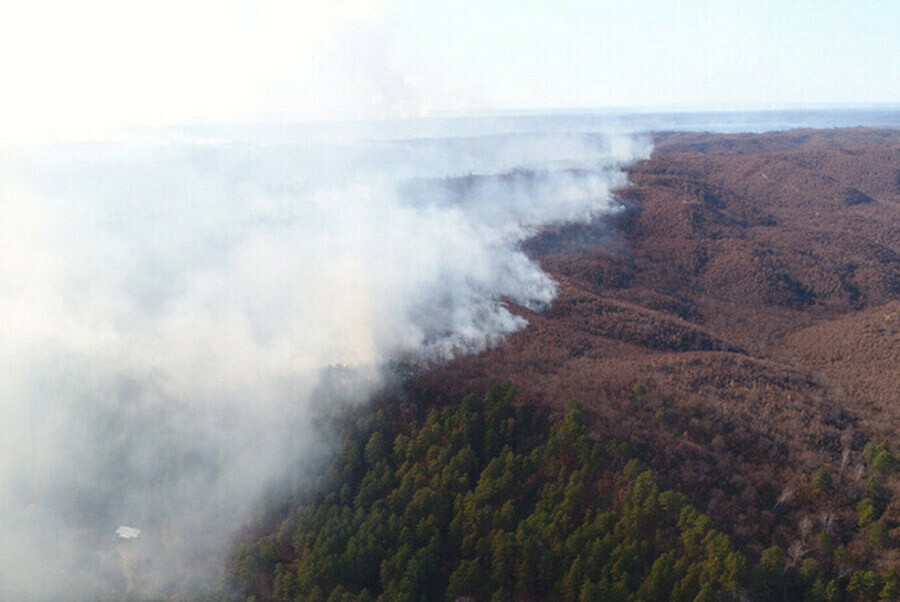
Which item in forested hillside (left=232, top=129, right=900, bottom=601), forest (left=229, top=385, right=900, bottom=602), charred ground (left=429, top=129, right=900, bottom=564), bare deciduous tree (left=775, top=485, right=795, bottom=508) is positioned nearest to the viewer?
forest (left=229, top=385, right=900, bottom=602)

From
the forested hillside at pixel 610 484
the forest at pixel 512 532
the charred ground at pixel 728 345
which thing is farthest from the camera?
the charred ground at pixel 728 345

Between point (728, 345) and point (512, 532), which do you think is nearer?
point (512, 532)

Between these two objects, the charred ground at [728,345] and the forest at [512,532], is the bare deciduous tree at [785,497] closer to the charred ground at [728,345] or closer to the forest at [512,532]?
the charred ground at [728,345]

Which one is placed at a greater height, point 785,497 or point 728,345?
point 728,345

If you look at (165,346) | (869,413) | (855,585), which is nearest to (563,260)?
(869,413)

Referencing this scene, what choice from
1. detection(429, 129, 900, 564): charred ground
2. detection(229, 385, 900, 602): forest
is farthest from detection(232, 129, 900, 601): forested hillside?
detection(429, 129, 900, 564): charred ground

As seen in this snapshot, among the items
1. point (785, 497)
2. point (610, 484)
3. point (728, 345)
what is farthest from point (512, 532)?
point (728, 345)

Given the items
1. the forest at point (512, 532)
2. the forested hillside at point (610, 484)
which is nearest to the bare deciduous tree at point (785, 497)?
the forested hillside at point (610, 484)

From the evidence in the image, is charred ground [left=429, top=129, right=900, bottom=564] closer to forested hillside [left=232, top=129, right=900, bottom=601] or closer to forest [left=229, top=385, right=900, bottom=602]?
forested hillside [left=232, top=129, right=900, bottom=601]

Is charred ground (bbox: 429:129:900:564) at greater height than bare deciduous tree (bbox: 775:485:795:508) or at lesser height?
greater

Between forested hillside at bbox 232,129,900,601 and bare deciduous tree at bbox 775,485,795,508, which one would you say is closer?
forested hillside at bbox 232,129,900,601

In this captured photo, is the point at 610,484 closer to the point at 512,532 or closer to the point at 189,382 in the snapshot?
the point at 512,532

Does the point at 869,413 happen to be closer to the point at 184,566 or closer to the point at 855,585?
the point at 855,585
